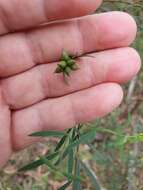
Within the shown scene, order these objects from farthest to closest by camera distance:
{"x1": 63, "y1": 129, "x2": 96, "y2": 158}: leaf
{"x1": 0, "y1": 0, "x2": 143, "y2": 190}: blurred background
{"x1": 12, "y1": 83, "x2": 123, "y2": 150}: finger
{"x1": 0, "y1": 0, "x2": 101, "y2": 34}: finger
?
{"x1": 0, "y1": 0, "x2": 143, "y2": 190}: blurred background < {"x1": 12, "y1": 83, "x2": 123, "y2": 150}: finger < {"x1": 0, "y1": 0, "x2": 101, "y2": 34}: finger < {"x1": 63, "y1": 129, "x2": 96, "y2": 158}: leaf

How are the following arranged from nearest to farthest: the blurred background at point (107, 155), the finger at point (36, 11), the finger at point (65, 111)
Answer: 1. the finger at point (36, 11)
2. the finger at point (65, 111)
3. the blurred background at point (107, 155)

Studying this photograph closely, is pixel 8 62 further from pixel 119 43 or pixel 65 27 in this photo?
pixel 119 43

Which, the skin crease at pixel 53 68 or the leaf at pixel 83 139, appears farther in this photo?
the skin crease at pixel 53 68

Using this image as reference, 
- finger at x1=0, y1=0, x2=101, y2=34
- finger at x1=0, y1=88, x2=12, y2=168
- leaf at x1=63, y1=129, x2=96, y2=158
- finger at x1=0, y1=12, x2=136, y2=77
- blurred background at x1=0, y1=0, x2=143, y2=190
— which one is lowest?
blurred background at x1=0, y1=0, x2=143, y2=190

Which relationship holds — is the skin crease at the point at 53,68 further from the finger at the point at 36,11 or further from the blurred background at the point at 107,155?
the blurred background at the point at 107,155

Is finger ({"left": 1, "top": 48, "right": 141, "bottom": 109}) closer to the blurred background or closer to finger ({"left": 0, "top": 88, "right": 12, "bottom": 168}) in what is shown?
finger ({"left": 0, "top": 88, "right": 12, "bottom": 168})

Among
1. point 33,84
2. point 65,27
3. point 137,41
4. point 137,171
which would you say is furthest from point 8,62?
point 137,171

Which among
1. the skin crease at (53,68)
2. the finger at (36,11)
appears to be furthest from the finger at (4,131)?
the finger at (36,11)

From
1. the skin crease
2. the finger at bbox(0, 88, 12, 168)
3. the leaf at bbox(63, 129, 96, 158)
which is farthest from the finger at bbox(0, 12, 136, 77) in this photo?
the leaf at bbox(63, 129, 96, 158)
